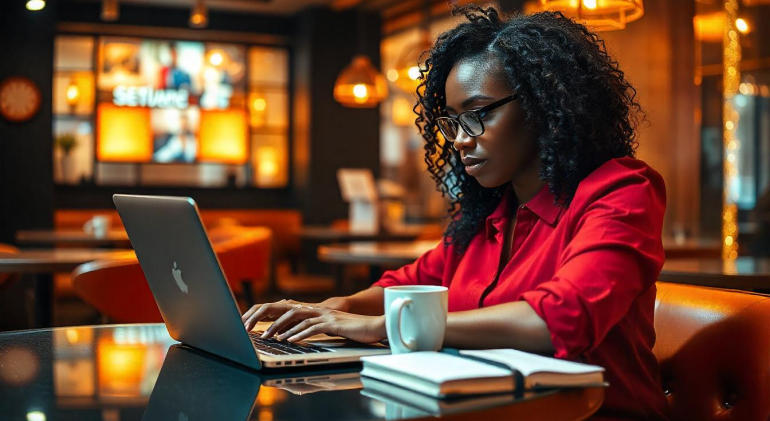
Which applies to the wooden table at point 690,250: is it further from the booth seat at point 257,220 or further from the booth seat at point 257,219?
the booth seat at point 257,219

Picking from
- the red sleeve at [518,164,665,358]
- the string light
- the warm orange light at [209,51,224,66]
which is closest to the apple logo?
the red sleeve at [518,164,665,358]

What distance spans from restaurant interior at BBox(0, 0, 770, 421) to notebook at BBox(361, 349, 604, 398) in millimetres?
82

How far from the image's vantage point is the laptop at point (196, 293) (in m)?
1.15

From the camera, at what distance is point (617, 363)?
4.47 feet

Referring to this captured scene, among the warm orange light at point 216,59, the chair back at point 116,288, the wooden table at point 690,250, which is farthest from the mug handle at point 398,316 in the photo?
the warm orange light at point 216,59

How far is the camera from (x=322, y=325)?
1.33 metres

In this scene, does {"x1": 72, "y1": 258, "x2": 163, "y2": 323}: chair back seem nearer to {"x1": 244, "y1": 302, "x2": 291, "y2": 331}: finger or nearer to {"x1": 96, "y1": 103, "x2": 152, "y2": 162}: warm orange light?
{"x1": 244, "y1": 302, "x2": 291, "y2": 331}: finger

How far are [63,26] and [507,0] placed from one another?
19.1 ft

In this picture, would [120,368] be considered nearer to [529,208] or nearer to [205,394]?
[205,394]

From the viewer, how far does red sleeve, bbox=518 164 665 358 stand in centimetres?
119

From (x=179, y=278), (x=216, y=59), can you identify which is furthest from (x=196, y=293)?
(x=216, y=59)

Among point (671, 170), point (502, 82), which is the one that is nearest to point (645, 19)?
point (671, 170)

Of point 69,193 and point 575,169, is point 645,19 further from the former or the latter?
point 69,193

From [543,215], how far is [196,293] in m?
0.63
